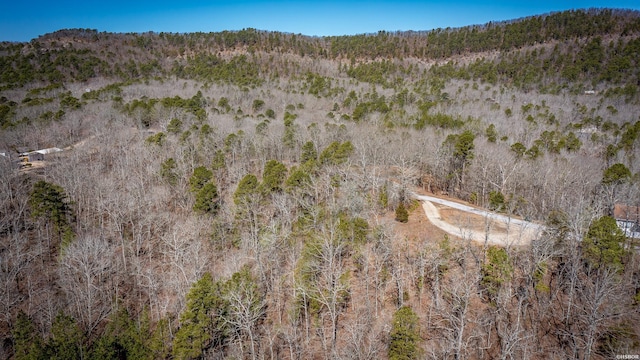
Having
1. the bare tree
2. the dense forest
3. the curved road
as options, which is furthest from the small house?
the bare tree

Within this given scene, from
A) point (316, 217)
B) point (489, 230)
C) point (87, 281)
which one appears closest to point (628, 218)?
point (489, 230)

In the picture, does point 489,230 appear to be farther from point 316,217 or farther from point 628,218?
point 316,217

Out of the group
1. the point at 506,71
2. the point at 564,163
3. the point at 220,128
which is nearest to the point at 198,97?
the point at 220,128

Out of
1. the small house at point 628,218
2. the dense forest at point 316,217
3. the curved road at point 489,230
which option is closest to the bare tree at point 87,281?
the dense forest at point 316,217

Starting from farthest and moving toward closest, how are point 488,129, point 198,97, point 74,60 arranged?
1. point 74,60
2. point 198,97
3. point 488,129

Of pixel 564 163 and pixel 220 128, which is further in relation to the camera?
pixel 220 128

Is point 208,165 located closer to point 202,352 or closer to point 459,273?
point 202,352

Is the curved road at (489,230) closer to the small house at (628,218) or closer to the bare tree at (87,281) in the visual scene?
the small house at (628,218)

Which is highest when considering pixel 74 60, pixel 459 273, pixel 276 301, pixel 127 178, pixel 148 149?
pixel 74 60
